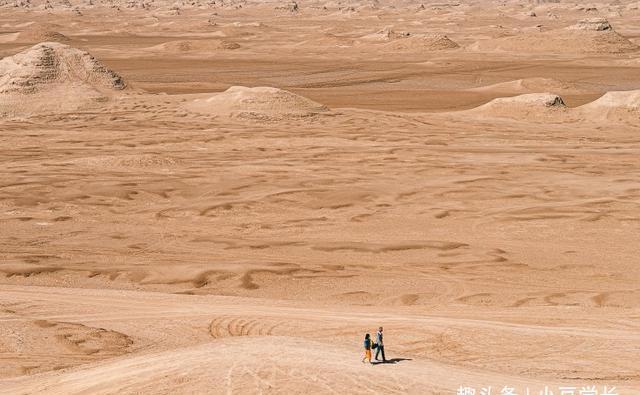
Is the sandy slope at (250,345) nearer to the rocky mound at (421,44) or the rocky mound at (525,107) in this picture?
the rocky mound at (525,107)

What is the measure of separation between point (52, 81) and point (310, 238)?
2957 centimetres

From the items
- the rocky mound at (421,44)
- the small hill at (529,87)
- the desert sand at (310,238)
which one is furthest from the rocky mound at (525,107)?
the rocky mound at (421,44)

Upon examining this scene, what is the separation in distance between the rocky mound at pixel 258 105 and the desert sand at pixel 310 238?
13cm

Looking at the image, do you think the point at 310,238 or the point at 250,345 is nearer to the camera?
the point at 250,345

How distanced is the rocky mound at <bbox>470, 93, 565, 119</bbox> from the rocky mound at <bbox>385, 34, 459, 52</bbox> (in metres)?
41.2

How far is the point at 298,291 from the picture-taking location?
61.4ft

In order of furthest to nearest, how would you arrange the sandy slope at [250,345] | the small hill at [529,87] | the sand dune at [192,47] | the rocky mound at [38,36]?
the rocky mound at [38,36] < the sand dune at [192,47] < the small hill at [529,87] < the sandy slope at [250,345]

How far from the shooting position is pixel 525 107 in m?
45.1

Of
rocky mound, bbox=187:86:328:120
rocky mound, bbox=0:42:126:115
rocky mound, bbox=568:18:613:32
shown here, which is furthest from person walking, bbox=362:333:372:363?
rocky mound, bbox=568:18:613:32

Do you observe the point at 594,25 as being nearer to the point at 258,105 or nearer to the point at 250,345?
the point at 258,105

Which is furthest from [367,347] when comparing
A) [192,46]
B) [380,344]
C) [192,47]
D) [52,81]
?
[192,46]

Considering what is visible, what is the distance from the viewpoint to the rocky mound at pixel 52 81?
4516cm

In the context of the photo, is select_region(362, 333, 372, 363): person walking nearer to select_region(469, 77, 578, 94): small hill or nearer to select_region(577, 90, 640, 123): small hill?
select_region(577, 90, 640, 123): small hill

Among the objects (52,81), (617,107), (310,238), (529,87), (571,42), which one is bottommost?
(571,42)
